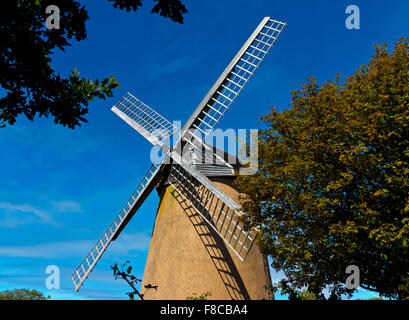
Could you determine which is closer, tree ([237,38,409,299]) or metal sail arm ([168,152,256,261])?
tree ([237,38,409,299])

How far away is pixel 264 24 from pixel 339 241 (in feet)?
36.6

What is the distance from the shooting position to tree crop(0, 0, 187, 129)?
276 inches

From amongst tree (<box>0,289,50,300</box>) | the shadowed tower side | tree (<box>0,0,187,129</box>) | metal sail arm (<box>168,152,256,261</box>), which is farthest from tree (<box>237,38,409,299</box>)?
tree (<box>0,289,50,300</box>)

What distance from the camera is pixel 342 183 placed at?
10.0 metres

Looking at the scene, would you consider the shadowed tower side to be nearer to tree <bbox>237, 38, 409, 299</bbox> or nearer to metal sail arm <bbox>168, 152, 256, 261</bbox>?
metal sail arm <bbox>168, 152, 256, 261</bbox>

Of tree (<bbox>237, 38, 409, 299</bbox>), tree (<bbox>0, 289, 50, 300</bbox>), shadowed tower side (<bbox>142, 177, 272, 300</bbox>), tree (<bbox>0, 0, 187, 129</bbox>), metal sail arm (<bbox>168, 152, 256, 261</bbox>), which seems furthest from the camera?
tree (<bbox>0, 289, 50, 300</bbox>)

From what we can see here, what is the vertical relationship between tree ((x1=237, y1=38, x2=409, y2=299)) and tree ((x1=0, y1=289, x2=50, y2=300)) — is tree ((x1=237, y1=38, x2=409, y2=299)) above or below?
above

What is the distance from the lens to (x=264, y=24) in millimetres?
15688

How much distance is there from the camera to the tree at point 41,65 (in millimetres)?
7020

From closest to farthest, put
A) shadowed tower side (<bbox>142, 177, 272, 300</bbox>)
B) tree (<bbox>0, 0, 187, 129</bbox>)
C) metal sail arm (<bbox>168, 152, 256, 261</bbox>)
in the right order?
tree (<bbox>0, 0, 187, 129</bbox>)
metal sail arm (<bbox>168, 152, 256, 261</bbox>)
shadowed tower side (<bbox>142, 177, 272, 300</bbox>)

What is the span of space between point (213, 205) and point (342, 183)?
18.5 ft

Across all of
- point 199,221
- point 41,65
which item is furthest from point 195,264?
point 41,65

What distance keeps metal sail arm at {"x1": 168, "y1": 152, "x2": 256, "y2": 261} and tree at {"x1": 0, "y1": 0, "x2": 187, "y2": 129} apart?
20.8ft

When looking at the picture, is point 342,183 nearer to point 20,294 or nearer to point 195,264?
point 195,264
